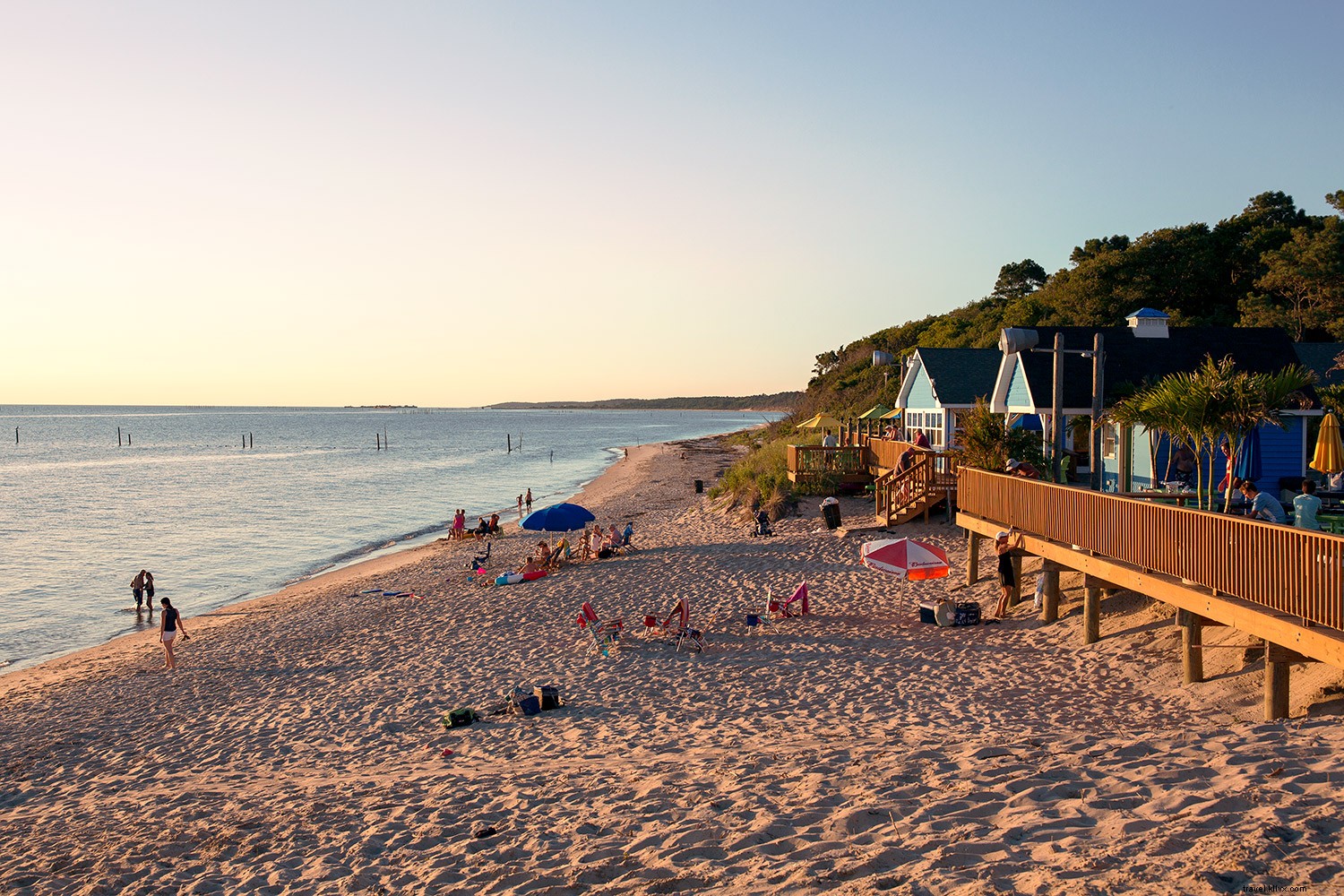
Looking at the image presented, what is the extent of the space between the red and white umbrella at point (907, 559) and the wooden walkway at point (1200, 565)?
138 centimetres

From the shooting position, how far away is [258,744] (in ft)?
36.8

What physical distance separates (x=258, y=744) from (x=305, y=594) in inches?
484

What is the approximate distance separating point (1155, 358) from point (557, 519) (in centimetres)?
1423

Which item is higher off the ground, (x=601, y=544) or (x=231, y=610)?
(x=601, y=544)

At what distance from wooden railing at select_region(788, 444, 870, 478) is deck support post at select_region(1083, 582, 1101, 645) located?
14.0 metres

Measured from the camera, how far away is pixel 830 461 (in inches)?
1053

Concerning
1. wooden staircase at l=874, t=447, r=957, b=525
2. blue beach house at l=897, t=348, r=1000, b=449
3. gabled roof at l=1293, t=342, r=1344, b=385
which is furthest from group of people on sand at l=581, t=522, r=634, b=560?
gabled roof at l=1293, t=342, r=1344, b=385

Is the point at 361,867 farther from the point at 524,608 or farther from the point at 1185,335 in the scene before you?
the point at 1185,335

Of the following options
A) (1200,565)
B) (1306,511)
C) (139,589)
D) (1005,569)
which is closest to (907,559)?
(1005,569)

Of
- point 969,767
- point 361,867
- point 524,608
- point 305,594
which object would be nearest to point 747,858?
point 969,767

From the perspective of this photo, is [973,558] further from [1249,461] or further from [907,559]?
[1249,461]

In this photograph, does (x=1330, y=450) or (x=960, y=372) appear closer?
(x=1330, y=450)

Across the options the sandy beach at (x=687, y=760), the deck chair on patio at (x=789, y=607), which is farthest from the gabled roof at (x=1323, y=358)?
the deck chair on patio at (x=789, y=607)

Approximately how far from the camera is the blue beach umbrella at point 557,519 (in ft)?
67.4
